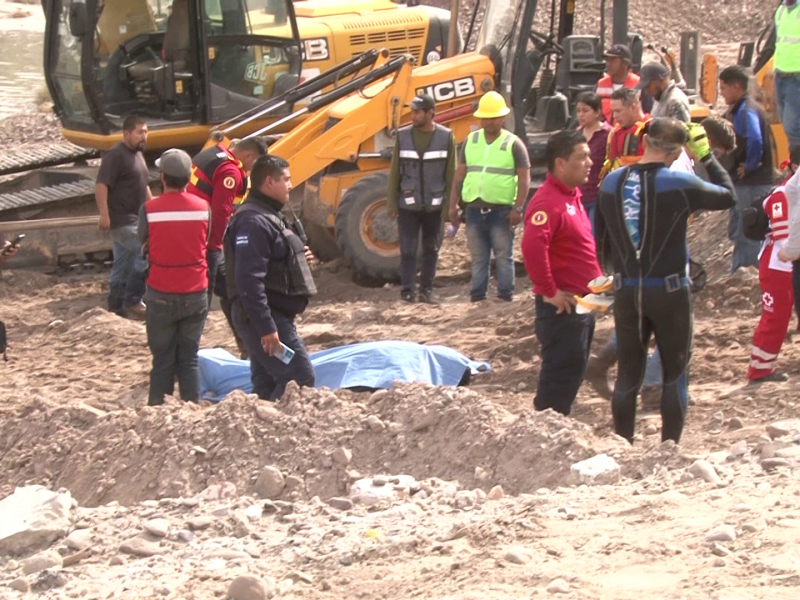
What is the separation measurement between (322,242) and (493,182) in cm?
283

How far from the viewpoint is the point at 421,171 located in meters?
10.1

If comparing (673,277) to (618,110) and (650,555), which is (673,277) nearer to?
(650,555)

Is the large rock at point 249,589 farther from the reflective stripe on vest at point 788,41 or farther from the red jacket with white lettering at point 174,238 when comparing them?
the reflective stripe on vest at point 788,41

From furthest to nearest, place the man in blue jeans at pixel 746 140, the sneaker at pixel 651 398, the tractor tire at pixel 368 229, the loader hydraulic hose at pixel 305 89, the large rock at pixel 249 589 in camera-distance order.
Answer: the loader hydraulic hose at pixel 305 89
the tractor tire at pixel 368 229
the man in blue jeans at pixel 746 140
the sneaker at pixel 651 398
the large rock at pixel 249 589

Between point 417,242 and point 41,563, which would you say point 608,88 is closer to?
point 417,242

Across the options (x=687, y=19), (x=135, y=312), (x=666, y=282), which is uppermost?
(x=687, y=19)

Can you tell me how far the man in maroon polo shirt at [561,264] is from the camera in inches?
251

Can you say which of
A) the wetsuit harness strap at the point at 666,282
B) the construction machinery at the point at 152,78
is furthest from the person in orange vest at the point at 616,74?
the wetsuit harness strap at the point at 666,282

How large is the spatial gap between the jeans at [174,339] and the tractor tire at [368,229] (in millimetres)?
3947

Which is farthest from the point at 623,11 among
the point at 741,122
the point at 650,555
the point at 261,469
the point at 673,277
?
the point at 650,555

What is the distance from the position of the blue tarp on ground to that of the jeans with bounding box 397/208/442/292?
7.07 ft

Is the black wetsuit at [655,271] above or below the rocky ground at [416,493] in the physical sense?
above

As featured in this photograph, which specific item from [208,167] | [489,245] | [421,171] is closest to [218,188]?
[208,167]

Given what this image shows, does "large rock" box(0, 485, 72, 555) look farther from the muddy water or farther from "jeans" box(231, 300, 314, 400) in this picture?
the muddy water
